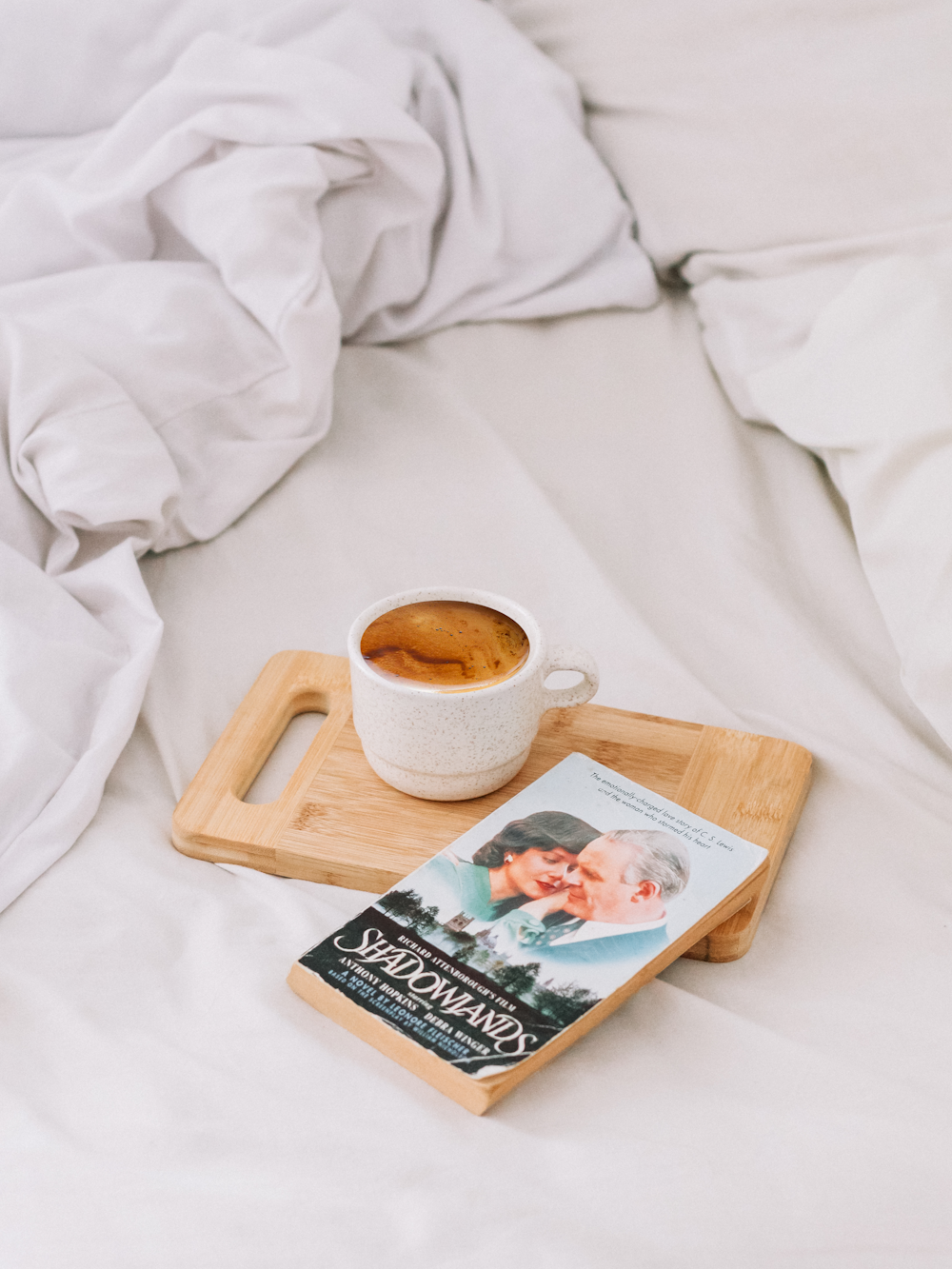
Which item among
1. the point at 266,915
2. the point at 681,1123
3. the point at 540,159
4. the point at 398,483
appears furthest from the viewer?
the point at 540,159

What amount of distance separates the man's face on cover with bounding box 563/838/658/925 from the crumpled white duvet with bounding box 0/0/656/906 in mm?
281

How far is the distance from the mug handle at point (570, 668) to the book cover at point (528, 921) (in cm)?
5

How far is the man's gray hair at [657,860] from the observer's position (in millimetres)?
555

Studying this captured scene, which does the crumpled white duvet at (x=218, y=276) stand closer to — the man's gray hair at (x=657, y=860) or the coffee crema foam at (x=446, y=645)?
the coffee crema foam at (x=446, y=645)

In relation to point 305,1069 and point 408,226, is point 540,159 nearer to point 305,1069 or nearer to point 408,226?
point 408,226

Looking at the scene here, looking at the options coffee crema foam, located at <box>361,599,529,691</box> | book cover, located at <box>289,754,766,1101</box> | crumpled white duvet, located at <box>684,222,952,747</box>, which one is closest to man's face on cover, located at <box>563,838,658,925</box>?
book cover, located at <box>289,754,766,1101</box>

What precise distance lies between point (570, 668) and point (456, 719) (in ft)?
0.26

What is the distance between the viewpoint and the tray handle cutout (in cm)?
61

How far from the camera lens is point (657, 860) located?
0.57 metres

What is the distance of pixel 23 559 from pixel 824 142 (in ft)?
2.29

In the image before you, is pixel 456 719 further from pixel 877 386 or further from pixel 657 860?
pixel 877 386

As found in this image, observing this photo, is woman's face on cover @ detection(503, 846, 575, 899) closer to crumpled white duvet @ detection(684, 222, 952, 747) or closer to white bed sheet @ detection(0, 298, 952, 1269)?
white bed sheet @ detection(0, 298, 952, 1269)

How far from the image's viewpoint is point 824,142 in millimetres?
899

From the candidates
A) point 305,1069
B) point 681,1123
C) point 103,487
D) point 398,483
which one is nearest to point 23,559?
point 103,487
